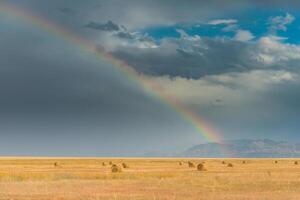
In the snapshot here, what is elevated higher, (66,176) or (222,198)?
(66,176)

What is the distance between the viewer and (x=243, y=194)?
28.2 m

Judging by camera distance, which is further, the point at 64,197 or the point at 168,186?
the point at 168,186

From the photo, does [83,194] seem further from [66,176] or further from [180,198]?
[66,176]

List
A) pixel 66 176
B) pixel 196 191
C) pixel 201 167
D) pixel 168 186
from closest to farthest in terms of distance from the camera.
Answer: pixel 196 191 → pixel 168 186 → pixel 66 176 → pixel 201 167

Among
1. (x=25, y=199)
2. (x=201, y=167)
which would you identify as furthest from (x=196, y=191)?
(x=201, y=167)

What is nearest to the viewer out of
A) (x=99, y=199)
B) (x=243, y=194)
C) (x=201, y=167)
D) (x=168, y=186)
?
(x=99, y=199)

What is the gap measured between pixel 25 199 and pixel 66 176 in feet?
73.3

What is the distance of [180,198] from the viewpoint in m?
25.7

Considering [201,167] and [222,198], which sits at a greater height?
[201,167]

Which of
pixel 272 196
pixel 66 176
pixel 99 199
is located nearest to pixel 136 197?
pixel 99 199

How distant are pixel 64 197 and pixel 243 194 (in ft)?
30.6

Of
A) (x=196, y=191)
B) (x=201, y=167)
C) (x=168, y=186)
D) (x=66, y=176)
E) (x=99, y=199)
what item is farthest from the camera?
(x=201, y=167)

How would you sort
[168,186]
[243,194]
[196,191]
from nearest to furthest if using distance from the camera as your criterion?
1. [243,194]
2. [196,191]
3. [168,186]

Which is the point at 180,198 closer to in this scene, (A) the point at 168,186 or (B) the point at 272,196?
(B) the point at 272,196
